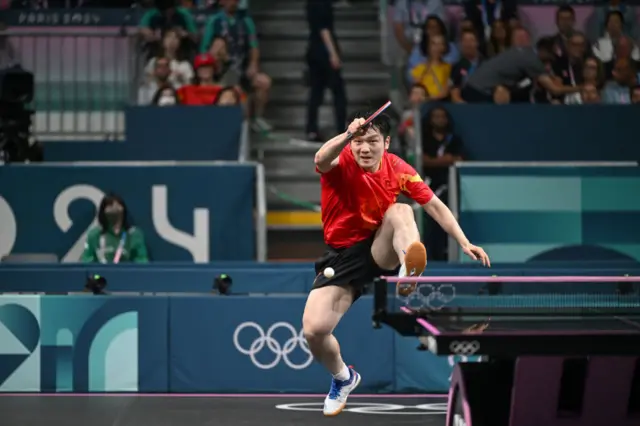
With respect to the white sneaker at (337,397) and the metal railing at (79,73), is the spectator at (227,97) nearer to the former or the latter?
the metal railing at (79,73)

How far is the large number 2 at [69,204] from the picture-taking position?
11297mm

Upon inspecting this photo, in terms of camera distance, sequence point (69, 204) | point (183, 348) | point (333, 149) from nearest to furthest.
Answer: point (333, 149) → point (183, 348) → point (69, 204)

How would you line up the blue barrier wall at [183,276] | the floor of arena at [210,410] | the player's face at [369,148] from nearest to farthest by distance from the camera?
the player's face at [369,148], the floor of arena at [210,410], the blue barrier wall at [183,276]

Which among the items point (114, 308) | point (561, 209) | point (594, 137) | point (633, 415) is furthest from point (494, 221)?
point (633, 415)

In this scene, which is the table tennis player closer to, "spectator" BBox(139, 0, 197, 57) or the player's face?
the player's face

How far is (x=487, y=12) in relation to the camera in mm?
13312

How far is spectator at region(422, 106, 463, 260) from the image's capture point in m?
11.4

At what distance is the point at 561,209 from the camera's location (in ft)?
36.5

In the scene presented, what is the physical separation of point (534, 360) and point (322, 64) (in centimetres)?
715

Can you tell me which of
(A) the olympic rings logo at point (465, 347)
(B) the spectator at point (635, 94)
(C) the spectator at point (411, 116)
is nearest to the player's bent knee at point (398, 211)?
(A) the olympic rings logo at point (465, 347)

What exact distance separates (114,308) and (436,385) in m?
2.76

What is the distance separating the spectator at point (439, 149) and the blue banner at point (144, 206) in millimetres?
1784

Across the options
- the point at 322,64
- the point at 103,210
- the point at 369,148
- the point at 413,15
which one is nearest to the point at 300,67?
the point at 322,64

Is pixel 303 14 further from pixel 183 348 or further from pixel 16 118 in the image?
pixel 183 348
